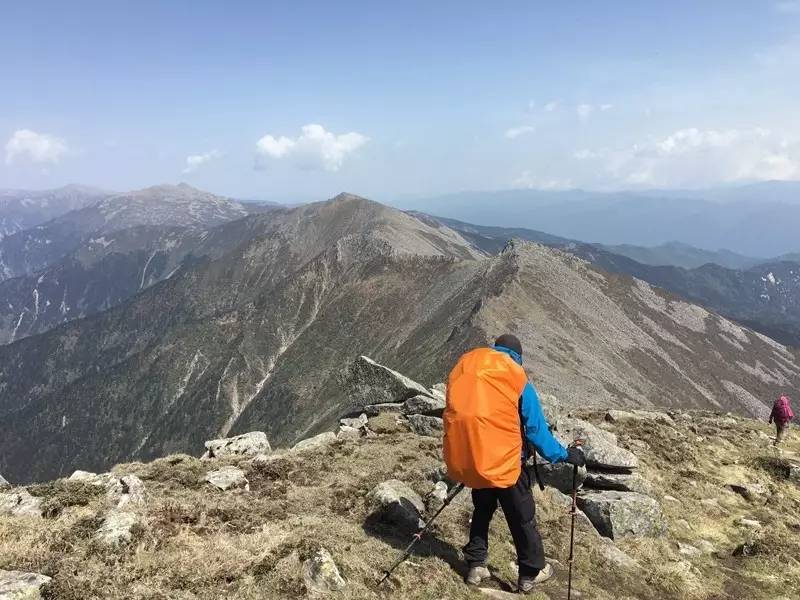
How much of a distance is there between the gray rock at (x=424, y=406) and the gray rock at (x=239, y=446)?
7.74 meters

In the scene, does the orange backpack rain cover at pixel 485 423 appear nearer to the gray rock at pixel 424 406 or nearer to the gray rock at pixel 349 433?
the gray rock at pixel 349 433

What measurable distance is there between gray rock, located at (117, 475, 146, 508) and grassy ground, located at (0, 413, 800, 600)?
1.30ft

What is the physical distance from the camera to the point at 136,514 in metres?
11.3

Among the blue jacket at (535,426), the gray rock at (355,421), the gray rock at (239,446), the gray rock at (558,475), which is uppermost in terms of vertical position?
the blue jacket at (535,426)

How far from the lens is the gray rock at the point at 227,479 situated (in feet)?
51.5

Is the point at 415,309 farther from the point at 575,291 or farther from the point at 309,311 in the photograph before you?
the point at 309,311

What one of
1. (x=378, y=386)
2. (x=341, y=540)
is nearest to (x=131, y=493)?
(x=341, y=540)

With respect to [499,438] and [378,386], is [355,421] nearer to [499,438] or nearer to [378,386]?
[378,386]

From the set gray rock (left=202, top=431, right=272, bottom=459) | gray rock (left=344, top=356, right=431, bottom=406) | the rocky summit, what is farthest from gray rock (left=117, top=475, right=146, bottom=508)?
gray rock (left=344, top=356, right=431, bottom=406)

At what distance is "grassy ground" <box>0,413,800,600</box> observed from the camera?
934 cm

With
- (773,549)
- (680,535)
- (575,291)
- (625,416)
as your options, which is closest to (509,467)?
(680,535)

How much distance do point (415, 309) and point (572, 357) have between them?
55.1 meters

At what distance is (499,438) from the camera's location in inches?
377

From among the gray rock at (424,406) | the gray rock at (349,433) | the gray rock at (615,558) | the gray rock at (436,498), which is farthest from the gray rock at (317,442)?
the gray rock at (615,558)
